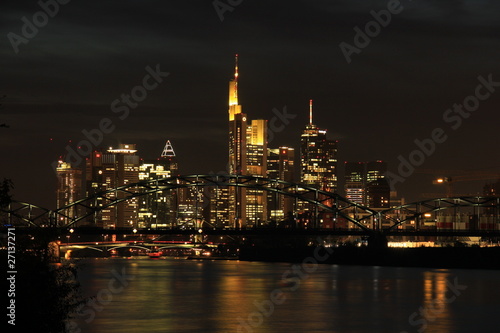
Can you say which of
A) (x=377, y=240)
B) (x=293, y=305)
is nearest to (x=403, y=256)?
(x=377, y=240)

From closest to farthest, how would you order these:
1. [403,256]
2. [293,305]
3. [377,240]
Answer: [293,305]
[403,256]
[377,240]

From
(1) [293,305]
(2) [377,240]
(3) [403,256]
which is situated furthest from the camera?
(2) [377,240]

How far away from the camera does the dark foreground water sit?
47.3 metres

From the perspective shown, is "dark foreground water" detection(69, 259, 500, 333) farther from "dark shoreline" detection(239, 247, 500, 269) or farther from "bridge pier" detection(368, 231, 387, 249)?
"bridge pier" detection(368, 231, 387, 249)

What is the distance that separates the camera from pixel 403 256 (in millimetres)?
121812

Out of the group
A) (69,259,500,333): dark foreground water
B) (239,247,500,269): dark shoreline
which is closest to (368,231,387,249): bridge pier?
(239,247,500,269): dark shoreline

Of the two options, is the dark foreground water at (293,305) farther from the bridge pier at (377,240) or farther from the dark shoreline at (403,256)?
the bridge pier at (377,240)

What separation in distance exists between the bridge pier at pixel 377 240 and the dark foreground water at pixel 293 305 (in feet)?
124

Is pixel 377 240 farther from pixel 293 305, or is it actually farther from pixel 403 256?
pixel 293 305

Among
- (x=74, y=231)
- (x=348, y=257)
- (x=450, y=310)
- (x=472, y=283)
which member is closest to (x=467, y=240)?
(x=348, y=257)

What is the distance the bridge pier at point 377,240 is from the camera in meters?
125

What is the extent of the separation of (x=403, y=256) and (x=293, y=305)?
66039mm

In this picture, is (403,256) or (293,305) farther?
(403,256)

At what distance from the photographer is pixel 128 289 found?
74.1 metres
